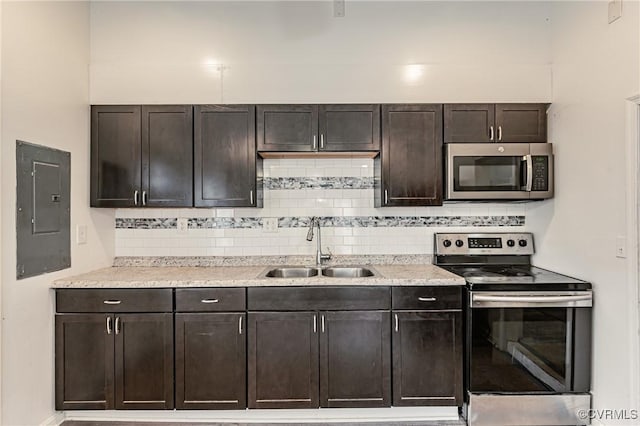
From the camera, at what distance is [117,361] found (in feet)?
7.55

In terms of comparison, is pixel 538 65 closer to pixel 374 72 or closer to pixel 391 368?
pixel 374 72

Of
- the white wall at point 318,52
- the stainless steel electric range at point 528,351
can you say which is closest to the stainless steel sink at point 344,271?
the stainless steel electric range at point 528,351

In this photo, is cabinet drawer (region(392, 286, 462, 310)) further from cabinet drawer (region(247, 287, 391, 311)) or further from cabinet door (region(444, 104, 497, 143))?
cabinet door (region(444, 104, 497, 143))

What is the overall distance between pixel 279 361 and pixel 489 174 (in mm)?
1896

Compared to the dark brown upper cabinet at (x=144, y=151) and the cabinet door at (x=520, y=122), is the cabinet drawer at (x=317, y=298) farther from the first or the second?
the cabinet door at (x=520, y=122)

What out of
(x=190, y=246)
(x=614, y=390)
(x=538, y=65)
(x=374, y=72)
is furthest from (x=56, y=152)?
(x=614, y=390)

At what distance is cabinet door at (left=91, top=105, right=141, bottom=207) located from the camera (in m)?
2.63

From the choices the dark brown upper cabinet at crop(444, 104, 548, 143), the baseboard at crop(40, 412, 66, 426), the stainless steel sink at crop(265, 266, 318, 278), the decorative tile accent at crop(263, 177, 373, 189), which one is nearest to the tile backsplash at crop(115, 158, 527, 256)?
the decorative tile accent at crop(263, 177, 373, 189)

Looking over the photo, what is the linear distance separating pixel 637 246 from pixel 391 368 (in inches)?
59.3

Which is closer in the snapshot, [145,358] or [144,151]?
[145,358]

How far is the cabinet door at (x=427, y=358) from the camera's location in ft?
7.61

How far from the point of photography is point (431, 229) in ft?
9.80

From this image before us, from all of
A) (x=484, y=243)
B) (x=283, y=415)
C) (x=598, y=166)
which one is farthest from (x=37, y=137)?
(x=598, y=166)

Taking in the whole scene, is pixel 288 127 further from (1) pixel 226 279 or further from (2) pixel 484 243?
(2) pixel 484 243
